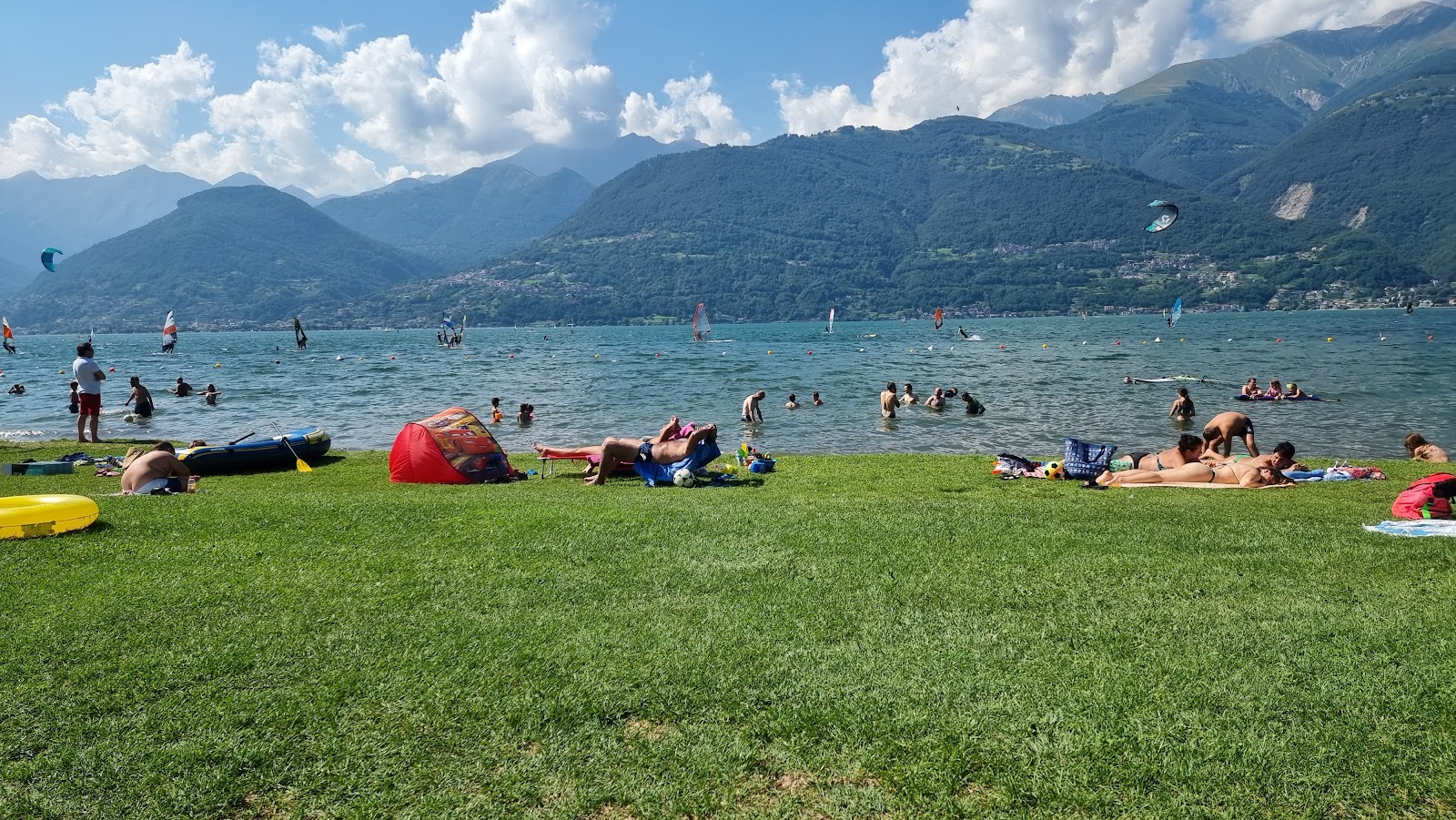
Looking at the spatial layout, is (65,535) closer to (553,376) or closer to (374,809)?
(374,809)

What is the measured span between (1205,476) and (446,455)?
12035mm

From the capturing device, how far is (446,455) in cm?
1298

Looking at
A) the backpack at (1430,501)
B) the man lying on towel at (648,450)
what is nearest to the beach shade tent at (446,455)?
the man lying on towel at (648,450)

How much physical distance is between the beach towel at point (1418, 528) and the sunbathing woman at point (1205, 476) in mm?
3325

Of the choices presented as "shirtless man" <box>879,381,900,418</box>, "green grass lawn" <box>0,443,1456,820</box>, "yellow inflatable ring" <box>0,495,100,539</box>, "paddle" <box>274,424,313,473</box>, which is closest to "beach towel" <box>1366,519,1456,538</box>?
"green grass lawn" <box>0,443,1456,820</box>

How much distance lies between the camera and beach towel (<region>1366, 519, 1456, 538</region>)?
7941mm

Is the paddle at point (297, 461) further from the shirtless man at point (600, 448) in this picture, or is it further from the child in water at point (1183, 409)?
the child in water at point (1183, 409)

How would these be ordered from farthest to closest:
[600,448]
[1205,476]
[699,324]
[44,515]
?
[699,324]
[600,448]
[1205,476]
[44,515]

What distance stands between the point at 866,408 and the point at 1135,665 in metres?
25.7

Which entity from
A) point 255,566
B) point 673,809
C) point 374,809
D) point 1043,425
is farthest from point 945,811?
point 1043,425

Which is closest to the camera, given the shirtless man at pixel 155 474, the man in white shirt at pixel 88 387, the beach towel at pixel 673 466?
the shirtless man at pixel 155 474

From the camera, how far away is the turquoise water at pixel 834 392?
23.5m

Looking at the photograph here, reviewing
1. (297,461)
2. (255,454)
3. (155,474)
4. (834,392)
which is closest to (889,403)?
(834,392)

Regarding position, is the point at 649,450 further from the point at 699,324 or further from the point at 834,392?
the point at 699,324
